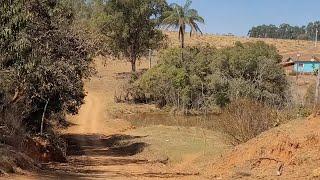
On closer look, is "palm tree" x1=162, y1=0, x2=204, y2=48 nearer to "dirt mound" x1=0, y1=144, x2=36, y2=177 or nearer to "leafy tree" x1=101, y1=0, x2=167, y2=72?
"leafy tree" x1=101, y1=0, x2=167, y2=72

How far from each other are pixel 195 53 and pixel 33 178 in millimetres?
46988

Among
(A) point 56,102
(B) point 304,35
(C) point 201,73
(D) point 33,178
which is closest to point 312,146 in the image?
(D) point 33,178

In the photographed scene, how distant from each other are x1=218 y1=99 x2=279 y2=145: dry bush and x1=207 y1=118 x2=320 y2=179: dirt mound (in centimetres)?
308

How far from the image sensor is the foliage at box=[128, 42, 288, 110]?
182 ft

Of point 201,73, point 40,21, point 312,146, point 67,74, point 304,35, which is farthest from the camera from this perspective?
point 304,35

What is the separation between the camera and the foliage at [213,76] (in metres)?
55.6

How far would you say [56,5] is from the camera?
72.9ft

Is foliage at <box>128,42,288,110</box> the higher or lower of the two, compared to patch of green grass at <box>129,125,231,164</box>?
higher

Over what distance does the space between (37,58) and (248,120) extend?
10363 millimetres

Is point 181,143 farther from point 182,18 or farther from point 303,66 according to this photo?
point 303,66

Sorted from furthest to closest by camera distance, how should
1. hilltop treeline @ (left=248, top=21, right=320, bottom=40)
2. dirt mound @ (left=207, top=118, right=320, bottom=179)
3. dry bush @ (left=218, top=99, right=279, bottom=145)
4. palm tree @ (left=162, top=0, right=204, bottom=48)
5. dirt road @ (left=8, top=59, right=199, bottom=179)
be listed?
1. hilltop treeline @ (left=248, top=21, right=320, bottom=40)
2. palm tree @ (left=162, top=0, right=204, bottom=48)
3. dry bush @ (left=218, top=99, right=279, bottom=145)
4. dirt road @ (left=8, top=59, right=199, bottom=179)
5. dirt mound @ (left=207, top=118, right=320, bottom=179)

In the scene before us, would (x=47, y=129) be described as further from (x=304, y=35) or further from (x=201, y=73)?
(x=304, y=35)

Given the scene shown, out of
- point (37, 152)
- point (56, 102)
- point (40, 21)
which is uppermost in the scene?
point (40, 21)

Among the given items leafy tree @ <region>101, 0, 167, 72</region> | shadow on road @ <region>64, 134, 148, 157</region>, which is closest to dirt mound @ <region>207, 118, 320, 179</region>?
shadow on road @ <region>64, 134, 148, 157</region>
